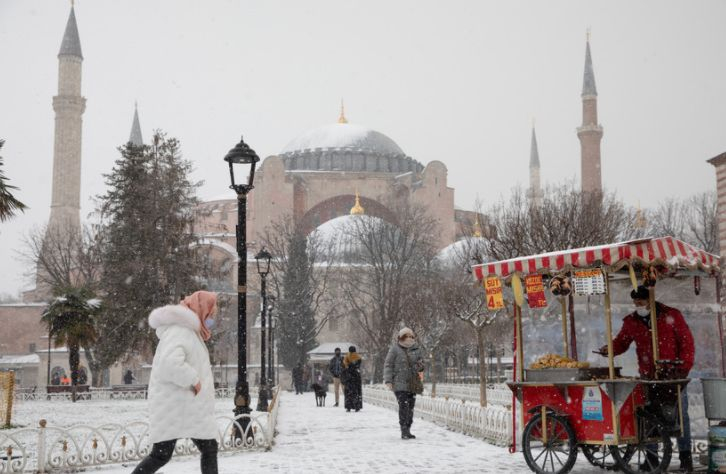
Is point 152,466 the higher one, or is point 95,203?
point 95,203

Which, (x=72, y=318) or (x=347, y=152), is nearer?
(x=72, y=318)

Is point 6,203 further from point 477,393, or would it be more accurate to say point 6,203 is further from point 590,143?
point 590,143

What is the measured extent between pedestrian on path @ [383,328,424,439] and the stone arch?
47.7 m

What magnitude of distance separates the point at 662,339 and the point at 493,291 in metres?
1.84

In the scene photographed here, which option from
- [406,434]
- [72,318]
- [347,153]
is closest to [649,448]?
[406,434]

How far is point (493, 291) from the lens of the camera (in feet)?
28.6

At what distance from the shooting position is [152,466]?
5.58 meters

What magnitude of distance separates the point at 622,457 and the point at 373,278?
1182 inches

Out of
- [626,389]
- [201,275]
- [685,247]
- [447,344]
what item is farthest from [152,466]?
[447,344]

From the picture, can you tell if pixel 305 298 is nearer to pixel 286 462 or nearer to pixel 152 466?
pixel 286 462

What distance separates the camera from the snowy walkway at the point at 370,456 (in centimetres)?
775

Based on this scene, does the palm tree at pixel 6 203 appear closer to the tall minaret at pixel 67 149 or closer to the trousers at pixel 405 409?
the trousers at pixel 405 409

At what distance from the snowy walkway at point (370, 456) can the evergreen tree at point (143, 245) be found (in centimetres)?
1973

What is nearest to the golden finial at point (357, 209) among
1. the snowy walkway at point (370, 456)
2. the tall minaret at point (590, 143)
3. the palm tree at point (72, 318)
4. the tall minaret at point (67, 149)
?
the tall minaret at point (590, 143)
